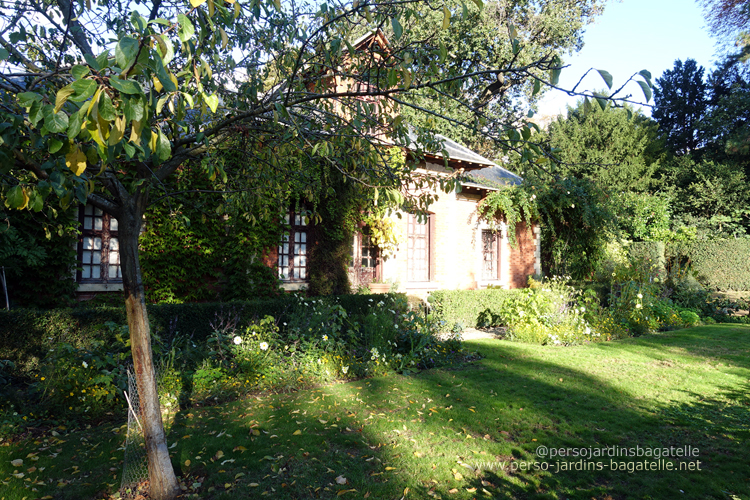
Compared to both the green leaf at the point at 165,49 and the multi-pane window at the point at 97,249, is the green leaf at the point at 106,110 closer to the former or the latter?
the green leaf at the point at 165,49

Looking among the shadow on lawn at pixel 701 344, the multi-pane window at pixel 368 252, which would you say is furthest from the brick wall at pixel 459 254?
the shadow on lawn at pixel 701 344

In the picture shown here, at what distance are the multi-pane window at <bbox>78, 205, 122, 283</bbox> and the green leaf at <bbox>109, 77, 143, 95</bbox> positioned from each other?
7.73 meters

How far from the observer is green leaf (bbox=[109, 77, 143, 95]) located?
4.51 ft

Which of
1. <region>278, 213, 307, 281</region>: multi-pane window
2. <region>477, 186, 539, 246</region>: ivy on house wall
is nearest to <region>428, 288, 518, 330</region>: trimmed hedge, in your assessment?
<region>477, 186, 539, 246</region>: ivy on house wall

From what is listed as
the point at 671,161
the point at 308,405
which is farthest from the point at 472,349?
the point at 671,161

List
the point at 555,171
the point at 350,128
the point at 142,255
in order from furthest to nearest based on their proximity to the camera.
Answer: the point at 142,255
the point at 350,128
the point at 555,171

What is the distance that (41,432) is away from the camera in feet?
14.3

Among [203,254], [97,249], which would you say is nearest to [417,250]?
[203,254]

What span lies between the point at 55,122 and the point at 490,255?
1463 cm

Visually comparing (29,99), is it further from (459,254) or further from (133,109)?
(459,254)

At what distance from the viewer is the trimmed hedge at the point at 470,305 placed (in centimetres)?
1115

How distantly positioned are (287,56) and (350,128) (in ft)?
3.39

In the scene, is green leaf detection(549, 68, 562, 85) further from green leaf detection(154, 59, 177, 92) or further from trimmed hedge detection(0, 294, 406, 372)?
trimmed hedge detection(0, 294, 406, 372)

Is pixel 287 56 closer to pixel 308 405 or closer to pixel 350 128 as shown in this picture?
pixel 350 128
